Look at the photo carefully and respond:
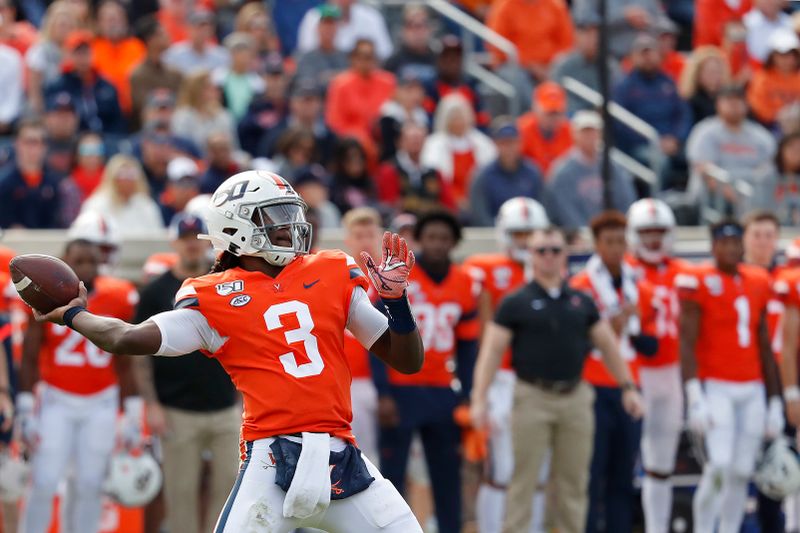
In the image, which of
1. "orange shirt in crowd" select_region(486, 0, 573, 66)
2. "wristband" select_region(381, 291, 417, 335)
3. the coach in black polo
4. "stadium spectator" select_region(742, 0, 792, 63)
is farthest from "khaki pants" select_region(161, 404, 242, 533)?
"stadium spectator" select_region(742, 0, 792, 63)

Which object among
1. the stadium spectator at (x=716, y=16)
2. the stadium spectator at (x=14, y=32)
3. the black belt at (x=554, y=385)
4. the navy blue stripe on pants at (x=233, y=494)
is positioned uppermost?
the stadium spectator at (x=716, y=16)

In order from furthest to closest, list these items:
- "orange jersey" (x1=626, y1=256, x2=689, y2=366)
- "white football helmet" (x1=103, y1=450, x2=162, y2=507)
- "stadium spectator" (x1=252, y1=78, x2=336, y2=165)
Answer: "stadium spectator" (x1=252, y1=78, x2=336, y2=165)
"orange jersey" (x1=626, y1=256, x2=689, y2=366)
"white football helmet" (x1=103, y1=450, x2=162, y2=507)

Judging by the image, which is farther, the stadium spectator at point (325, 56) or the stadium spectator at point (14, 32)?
the stadium spectator at point (325, 56)

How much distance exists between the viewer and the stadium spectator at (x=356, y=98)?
1198cm

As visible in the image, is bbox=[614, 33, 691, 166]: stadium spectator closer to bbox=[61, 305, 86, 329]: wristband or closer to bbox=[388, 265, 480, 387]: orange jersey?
bbox=[388, 265, 480, 387]: orange jersey

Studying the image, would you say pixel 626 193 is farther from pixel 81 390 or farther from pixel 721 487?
pixel 81 390

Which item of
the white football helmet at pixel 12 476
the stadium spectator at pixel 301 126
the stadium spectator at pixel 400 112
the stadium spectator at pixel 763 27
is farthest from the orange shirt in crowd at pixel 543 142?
the white football helmet at pixel 12 476

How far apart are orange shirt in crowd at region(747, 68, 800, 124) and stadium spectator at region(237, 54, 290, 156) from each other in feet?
12.8

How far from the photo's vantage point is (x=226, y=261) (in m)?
5.75

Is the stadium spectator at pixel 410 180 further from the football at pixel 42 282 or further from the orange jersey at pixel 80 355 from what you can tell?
the football at pixel 42 282

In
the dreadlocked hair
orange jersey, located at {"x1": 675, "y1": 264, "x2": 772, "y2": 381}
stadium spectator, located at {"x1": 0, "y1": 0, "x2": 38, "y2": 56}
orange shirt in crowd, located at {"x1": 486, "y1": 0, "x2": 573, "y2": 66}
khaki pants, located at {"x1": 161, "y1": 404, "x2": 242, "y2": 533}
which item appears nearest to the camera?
the dreadlocked hair

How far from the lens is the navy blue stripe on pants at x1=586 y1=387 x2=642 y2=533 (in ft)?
29.4

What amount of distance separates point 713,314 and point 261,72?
4.73m

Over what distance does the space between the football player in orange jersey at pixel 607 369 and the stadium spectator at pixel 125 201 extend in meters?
2.77
